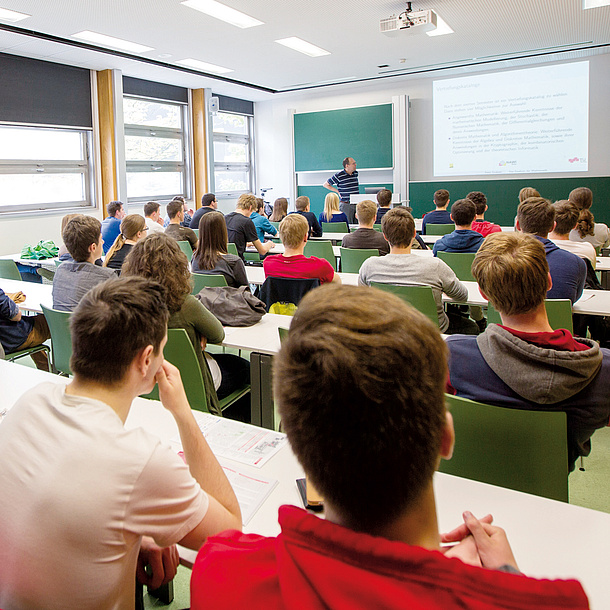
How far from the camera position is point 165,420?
70.7 inches

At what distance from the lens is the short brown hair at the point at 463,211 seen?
468cm

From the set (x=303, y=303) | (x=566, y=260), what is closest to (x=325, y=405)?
(x=303, y=303)

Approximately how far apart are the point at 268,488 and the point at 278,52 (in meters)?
8.16

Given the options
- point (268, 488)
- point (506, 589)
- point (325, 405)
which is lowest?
point (268, 488)

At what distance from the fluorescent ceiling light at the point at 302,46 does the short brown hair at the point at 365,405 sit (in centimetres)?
780

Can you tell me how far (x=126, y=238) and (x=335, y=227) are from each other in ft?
12.2

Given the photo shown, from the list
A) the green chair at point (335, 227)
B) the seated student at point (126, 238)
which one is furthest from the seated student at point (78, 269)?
the green chair at point (335, 227)

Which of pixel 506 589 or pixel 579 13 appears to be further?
pixel 579 13

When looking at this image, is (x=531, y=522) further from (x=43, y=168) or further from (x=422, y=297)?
(x=43, y=168)

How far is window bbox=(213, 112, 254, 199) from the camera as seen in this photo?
1201 centimetres

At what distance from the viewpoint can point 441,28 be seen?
7387mm

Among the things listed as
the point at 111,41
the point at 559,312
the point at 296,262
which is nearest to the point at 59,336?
the point at 296,262

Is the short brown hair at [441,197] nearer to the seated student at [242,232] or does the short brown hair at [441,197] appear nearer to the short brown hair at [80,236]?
the seated student at [242,232]

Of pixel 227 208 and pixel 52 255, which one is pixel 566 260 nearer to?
pixel 52 255
